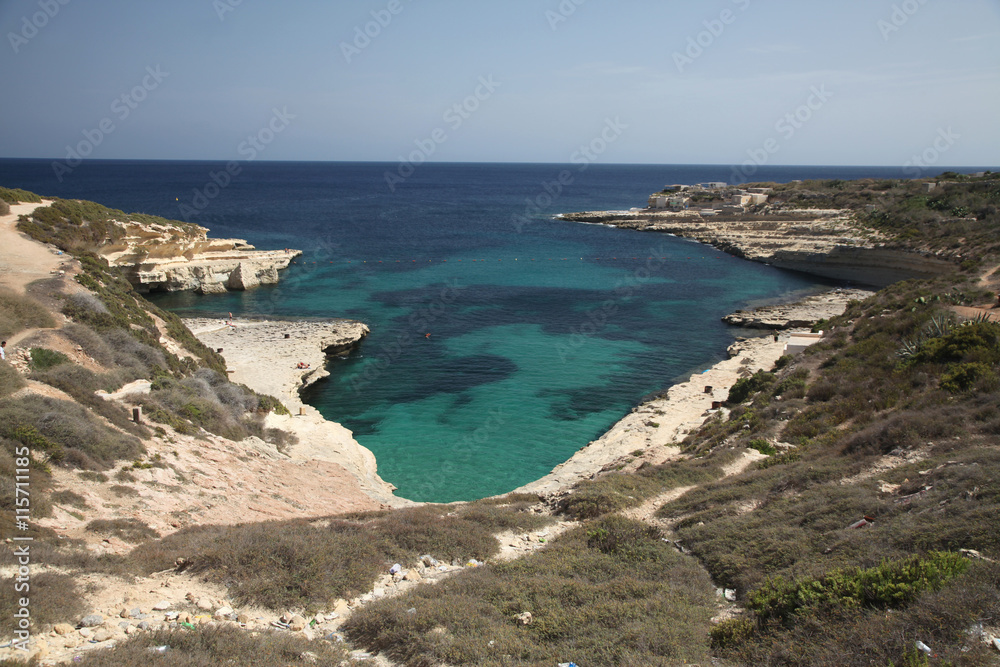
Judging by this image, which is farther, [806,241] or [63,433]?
[806,241]

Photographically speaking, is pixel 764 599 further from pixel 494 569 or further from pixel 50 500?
pixel 50 500

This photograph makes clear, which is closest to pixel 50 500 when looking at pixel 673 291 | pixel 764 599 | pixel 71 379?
pixel 71 379

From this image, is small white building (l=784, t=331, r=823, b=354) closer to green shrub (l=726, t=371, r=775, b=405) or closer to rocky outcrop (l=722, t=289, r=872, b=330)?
green shrub (l=726, t=371, r=775, b=405)

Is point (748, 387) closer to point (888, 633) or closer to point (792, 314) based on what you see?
point (888, 633)

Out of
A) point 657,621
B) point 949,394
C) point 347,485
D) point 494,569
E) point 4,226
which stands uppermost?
point 4,226
